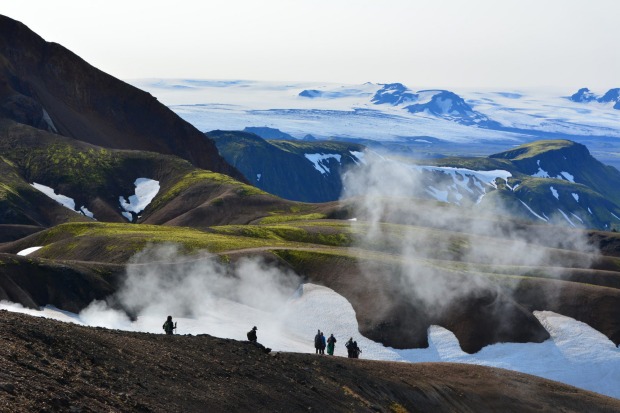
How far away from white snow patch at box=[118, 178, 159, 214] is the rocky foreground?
12413cm

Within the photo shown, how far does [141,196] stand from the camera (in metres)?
192

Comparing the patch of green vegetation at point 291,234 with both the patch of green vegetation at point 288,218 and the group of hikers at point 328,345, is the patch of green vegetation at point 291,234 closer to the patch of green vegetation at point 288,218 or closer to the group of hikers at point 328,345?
the patch of green vegetation at point 288,218

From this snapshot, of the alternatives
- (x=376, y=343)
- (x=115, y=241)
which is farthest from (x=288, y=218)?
(x=376, y=343)

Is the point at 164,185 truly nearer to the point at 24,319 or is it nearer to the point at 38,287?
the point at 38,287

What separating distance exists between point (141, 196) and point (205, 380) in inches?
5869

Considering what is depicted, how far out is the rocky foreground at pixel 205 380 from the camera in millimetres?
36875

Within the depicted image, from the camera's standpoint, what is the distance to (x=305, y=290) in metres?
Result: 101

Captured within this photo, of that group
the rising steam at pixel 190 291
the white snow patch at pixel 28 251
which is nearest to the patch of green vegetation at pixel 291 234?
the white snow patch at pixel 28 251

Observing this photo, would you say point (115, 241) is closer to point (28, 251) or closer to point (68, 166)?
point (28, 251)

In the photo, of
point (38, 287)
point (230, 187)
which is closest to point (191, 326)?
point (38, 287)

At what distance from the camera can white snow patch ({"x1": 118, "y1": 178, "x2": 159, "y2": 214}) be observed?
18712 centimetres

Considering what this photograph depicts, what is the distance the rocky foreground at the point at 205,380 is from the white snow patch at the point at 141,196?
407ft

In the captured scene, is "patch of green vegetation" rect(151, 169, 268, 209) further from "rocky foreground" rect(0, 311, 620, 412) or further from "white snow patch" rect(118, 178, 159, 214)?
"rocky foreground" rect(0, 311, 620, 412)

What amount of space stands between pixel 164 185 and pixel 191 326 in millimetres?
114460
